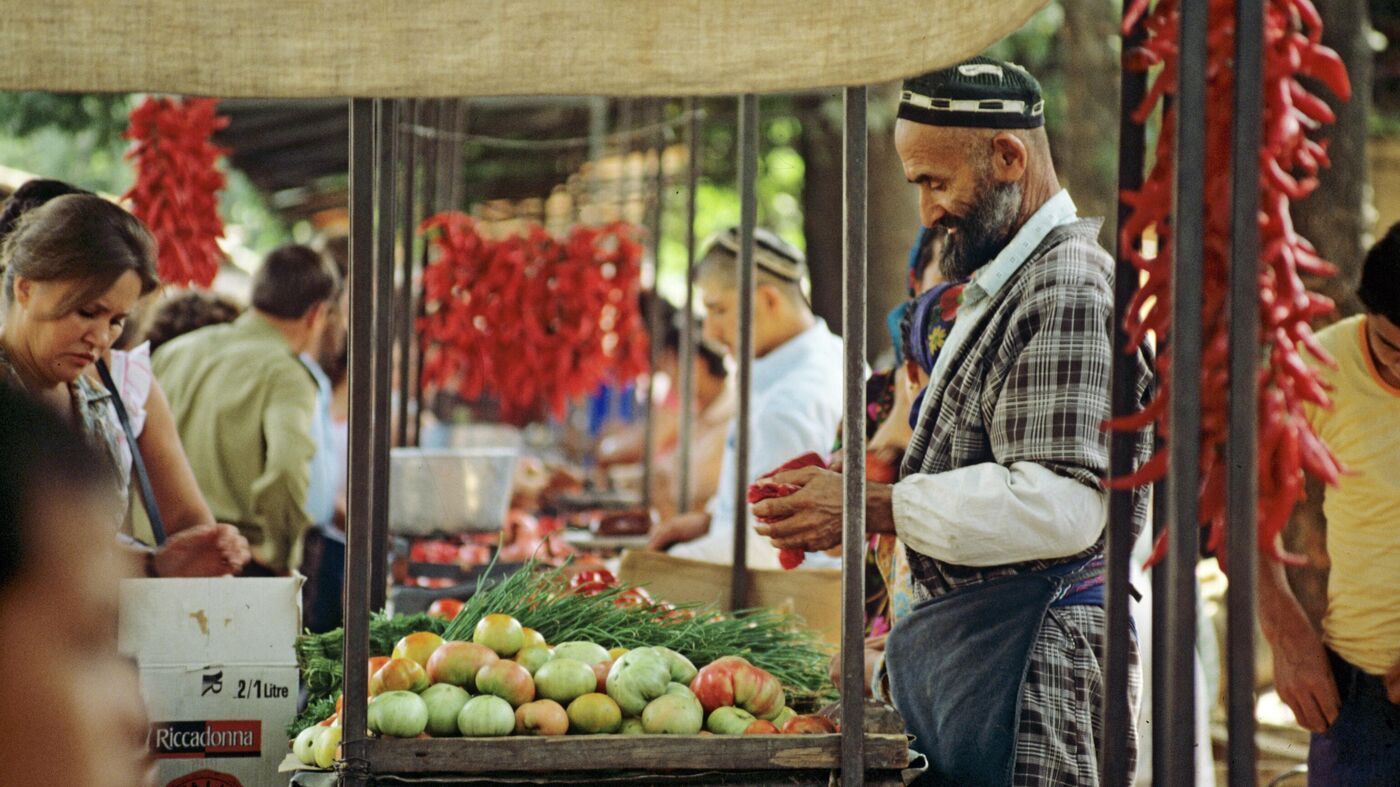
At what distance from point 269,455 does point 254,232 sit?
15991 mm

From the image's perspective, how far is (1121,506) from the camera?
6.84 ft

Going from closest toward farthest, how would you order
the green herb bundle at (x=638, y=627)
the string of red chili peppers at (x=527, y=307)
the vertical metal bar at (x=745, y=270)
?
1. the green herb bundle at (x=638, y=627)
2. the vertical metal bar at (x=745, y=270)
3. the string of red chili peppers at (x=527, y=307)

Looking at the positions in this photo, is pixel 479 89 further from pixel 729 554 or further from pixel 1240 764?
pixel 729 554

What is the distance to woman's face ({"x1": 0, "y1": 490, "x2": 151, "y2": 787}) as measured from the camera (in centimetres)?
Answer: 137

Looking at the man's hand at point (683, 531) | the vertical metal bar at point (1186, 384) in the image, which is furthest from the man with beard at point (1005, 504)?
the man's hand at point (683, 531)

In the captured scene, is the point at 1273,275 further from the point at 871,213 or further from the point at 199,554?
the point at 871,213

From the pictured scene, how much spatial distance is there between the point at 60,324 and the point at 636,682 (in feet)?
4.90

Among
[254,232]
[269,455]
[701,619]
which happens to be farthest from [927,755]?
[254,232]

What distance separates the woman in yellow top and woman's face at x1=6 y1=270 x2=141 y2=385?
102 inches

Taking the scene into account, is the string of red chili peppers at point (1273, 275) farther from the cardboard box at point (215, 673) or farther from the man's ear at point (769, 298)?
the man's ear at point (769, 298)

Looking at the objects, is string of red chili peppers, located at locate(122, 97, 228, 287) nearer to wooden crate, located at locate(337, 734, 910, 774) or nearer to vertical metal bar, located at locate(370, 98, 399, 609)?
vertical metal bar, located at locate(370, 98, 399, 609)

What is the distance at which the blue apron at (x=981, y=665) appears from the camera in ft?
8.52

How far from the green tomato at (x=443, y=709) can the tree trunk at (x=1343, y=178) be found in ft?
14.2

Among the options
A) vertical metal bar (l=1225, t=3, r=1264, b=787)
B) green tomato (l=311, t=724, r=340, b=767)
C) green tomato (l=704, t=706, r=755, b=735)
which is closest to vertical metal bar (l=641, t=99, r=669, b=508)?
green tomato (l=704, t=706, r=755, b=735)
